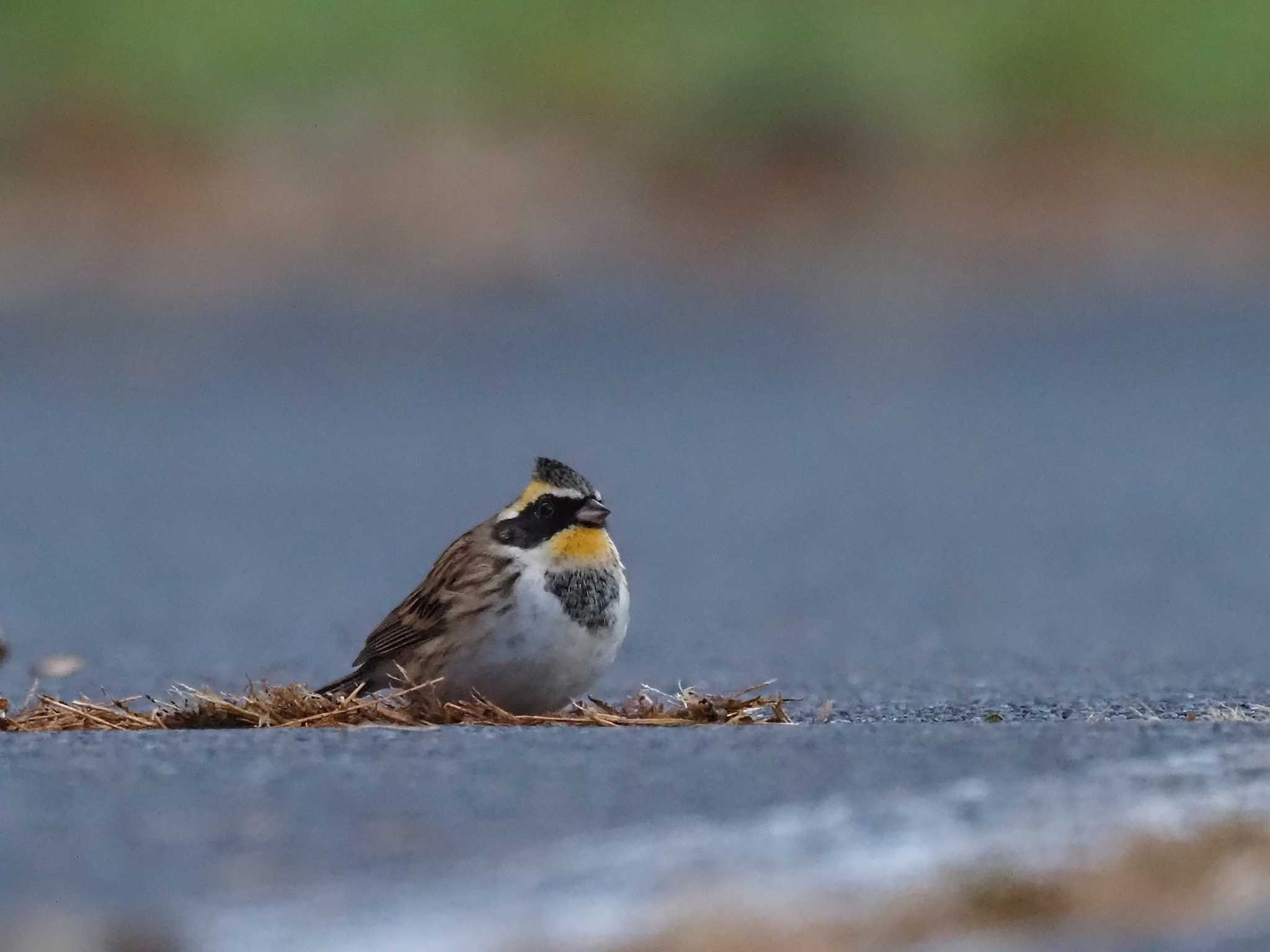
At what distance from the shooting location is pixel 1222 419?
55.3 feet

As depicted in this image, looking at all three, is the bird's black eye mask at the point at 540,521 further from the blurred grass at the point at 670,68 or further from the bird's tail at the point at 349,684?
the blurred grass at the point at 670,68

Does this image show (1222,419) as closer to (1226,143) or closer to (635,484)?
(635,484)

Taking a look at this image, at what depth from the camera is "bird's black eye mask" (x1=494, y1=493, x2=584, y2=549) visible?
285 inches

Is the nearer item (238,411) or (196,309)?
(238,411)

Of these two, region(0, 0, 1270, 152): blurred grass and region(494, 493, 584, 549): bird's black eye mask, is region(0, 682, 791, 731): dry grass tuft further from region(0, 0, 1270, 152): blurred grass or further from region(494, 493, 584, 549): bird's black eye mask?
region(0, 0, 1270, 152): blurred grass

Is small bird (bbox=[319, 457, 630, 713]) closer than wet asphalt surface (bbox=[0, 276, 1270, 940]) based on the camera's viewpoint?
No

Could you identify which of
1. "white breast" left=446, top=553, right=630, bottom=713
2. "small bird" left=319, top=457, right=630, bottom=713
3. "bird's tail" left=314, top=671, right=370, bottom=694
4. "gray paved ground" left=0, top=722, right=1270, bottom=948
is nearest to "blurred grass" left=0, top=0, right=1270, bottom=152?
"bird's tail" left=314, top=671, right=370, bottom=694

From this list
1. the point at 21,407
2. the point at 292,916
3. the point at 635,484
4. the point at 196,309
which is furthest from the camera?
Result: the point at 196,309

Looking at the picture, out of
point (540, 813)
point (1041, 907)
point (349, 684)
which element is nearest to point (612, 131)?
point (349, 684)

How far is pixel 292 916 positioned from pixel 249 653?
506 cm

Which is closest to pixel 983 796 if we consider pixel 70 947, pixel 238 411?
pixel 70 947

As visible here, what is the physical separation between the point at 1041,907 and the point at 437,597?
2.81 metres

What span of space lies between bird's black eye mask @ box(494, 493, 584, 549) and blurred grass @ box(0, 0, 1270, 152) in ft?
45.8

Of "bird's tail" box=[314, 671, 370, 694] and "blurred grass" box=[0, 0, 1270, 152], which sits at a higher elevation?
"blurred grass" box=[0, 0, 1270, 152]
